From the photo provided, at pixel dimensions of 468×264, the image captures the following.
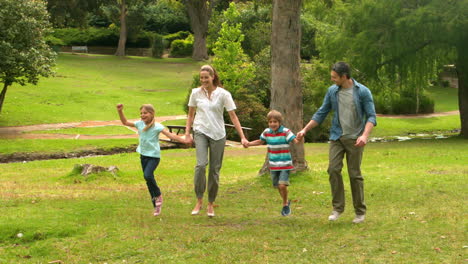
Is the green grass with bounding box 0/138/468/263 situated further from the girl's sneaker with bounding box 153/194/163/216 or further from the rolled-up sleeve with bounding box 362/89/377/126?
the rolled-up sleeve with bounding box 362/89/377/126

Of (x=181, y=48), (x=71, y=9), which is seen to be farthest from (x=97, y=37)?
(x=71, y=9)

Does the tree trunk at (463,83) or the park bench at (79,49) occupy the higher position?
the park bench at (79,49)

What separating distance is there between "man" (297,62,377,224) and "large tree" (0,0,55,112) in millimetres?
20224

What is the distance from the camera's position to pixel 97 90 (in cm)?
4050

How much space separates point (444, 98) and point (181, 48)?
969 inches

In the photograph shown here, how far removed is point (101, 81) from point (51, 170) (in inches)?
1076

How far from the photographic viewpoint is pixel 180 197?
11.4 m

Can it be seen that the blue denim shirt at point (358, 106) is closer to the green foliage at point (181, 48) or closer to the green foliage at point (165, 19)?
the green foliage at point (181, 48)

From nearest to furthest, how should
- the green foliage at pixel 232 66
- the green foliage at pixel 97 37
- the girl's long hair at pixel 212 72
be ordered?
the girl's long hair at pixel 212 72, the green foliage at pixel 232 66, the green foliage at pixel 97 37

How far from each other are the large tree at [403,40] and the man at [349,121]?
55.1 ft

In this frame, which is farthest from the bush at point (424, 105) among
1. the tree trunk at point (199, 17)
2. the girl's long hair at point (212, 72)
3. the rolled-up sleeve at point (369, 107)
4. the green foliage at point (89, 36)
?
the rolled-up sleeve at point (369, 107)

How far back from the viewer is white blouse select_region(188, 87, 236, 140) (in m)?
8.86

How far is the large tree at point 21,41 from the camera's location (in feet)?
86.6

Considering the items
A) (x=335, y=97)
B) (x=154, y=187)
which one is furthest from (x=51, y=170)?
(x=335, y=97)
